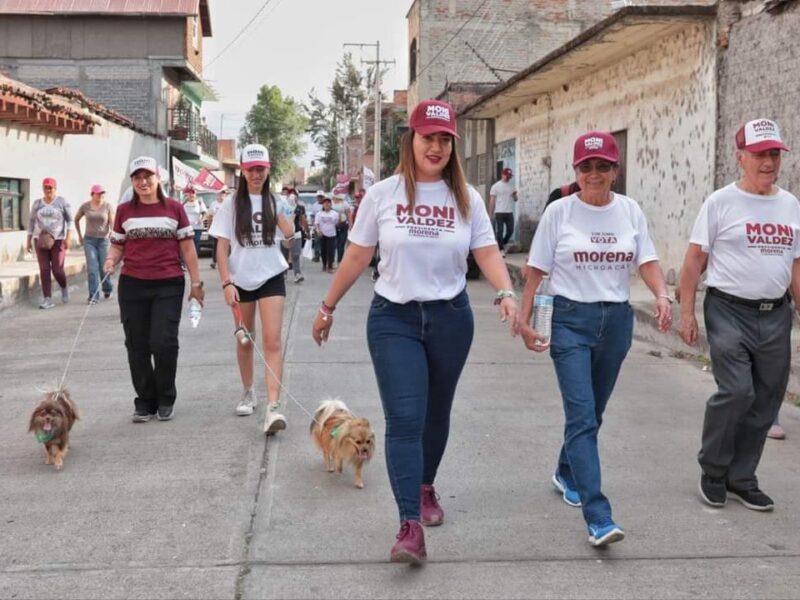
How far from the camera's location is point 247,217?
21.5 ft

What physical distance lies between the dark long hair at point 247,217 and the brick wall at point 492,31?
29342 mm

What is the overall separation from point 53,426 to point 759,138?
13.9 ft

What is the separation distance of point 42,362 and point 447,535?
6245mm

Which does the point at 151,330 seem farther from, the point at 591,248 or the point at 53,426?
the point at 591,248

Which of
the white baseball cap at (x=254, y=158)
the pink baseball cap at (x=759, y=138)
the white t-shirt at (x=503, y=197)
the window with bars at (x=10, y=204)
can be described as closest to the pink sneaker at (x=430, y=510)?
the pink baseball cap at (x=759, y=138)

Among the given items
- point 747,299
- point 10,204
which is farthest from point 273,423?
point 10,204

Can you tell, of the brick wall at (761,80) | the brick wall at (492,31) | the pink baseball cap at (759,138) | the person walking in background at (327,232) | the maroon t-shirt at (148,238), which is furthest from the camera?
the brick wall at (492,31)

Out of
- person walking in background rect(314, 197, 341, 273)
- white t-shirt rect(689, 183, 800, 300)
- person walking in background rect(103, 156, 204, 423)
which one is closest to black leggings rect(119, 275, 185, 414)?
person walking in background rect(103, 156, 204, 423)

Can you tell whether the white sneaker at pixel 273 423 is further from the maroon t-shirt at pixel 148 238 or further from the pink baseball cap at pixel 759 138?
the pink baseball cap at pixel 759 138

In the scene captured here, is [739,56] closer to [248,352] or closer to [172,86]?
[248,352]

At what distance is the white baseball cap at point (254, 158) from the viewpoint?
6.50 meters

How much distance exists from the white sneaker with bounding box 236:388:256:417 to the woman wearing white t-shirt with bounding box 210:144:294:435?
41cm

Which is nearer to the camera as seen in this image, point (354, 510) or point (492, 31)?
point (354, 510)

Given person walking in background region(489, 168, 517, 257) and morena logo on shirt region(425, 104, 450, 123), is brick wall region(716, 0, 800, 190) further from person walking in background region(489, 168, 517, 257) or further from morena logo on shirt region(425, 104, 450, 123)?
person walking in background region(489, 168, 517, 257)
